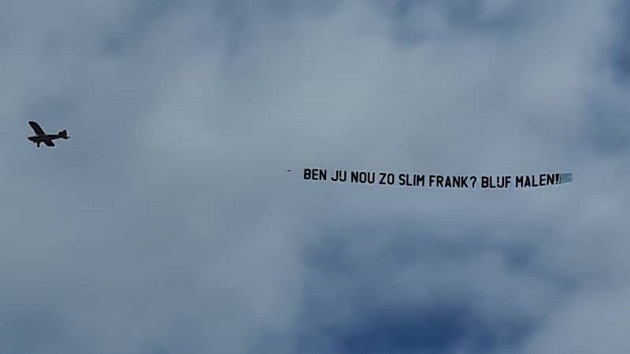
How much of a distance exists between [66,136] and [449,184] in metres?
64.7

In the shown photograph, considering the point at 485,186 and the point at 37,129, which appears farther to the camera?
the point at 37,129

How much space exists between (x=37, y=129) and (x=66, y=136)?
817 cm

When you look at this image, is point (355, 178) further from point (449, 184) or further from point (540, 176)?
point (540, 176)

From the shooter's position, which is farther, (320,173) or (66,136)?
(66,136)

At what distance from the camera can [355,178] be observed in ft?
477

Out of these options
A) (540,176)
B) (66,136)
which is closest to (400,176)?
(540,176)

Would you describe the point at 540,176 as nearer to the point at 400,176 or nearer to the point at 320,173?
the point at 400,176

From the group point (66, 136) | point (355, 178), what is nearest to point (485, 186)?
point (355, 178)

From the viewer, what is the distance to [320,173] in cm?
14638

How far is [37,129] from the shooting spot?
165750 mm

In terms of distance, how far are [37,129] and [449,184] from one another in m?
72.4

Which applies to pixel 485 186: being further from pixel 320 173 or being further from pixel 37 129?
pixel 37 129

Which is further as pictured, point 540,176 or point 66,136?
point 66,136

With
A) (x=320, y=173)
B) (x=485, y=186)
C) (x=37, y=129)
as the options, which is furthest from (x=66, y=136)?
(x=485, y=186)
